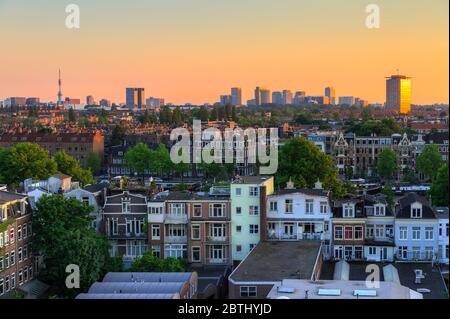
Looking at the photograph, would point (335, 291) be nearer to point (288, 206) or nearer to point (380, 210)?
point (288, 206)

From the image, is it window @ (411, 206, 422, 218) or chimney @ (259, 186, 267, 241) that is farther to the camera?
chimney @ (259, 186, 267, 241)

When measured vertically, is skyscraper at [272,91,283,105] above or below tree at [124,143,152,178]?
above

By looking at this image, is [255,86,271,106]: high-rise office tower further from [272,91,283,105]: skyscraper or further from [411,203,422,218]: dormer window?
[411,203,422,218]: dormer window

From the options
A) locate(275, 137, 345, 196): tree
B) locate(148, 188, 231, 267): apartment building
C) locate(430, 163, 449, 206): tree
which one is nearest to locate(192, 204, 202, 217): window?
locate(148, 188, 231, 267): apartment building

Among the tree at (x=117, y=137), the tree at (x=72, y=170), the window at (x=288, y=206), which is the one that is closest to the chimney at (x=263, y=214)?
the window at (x=288, y=206)

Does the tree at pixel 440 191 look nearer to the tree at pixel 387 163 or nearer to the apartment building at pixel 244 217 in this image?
the apartment building at pixel 244 217

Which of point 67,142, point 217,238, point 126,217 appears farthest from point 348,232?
point 67,142

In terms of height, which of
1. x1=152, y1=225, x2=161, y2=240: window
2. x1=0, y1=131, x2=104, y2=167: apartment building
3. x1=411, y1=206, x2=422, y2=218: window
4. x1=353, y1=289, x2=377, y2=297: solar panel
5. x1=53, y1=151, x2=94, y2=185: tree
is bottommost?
x1=152, y1=225, x2=161, y2=240: window
